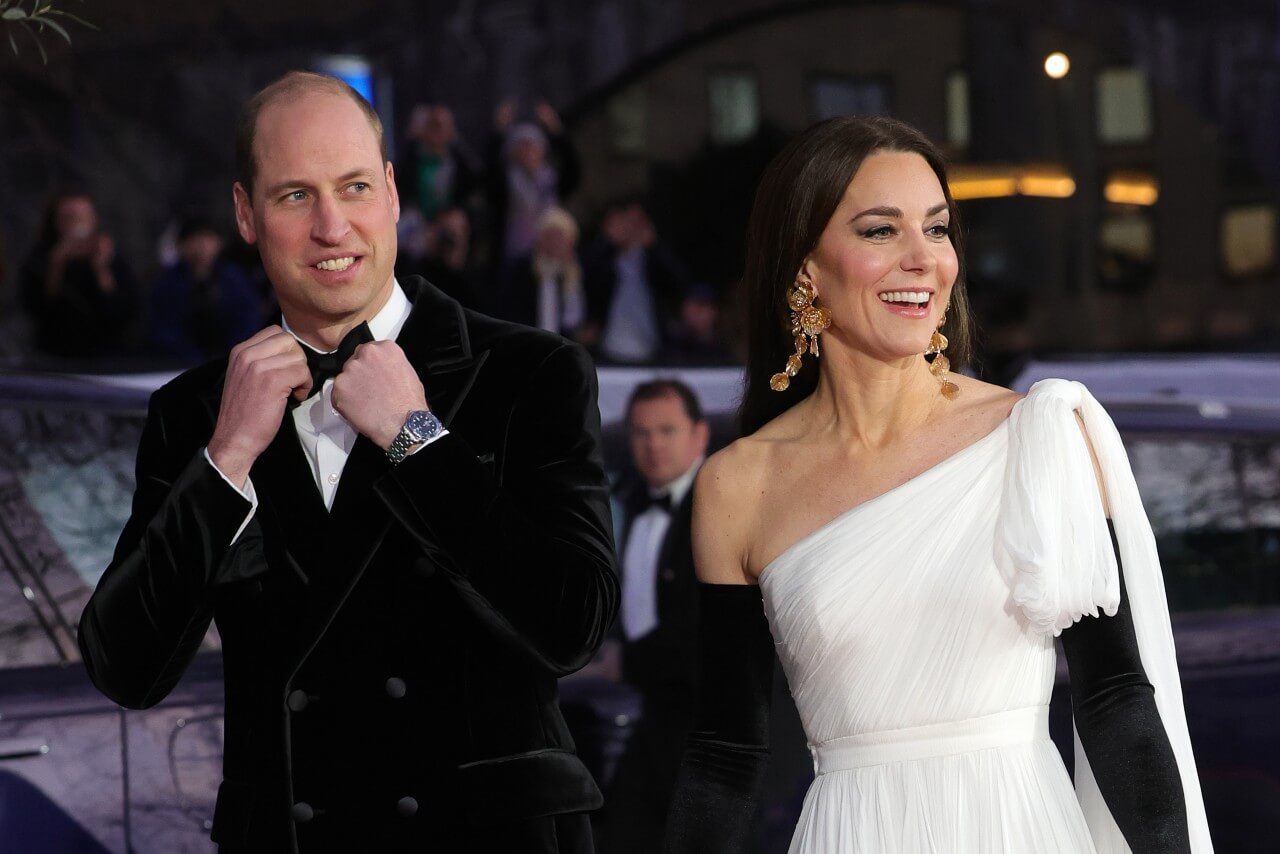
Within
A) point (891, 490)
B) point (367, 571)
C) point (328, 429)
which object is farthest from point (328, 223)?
point (891, 490)

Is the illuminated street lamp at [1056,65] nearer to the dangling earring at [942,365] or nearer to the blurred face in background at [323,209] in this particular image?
the dangling earring at [942,365]

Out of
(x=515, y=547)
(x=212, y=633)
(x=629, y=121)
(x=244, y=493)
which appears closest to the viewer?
(x=515, y=547)

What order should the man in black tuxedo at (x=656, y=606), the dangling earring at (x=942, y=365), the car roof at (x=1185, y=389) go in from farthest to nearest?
1. the car roof at (x=1185, y=389)
2. the man in black tuxedo at (x=656, y=606)
3. the dangling earring at (x=942, y=365)

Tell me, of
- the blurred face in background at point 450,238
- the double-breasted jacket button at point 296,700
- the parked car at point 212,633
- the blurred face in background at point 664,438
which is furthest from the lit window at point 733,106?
the double-breasted jacket button at point 296,700

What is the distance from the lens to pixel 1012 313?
24.9 ft

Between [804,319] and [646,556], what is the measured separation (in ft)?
7.85

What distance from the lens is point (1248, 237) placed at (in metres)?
7.74

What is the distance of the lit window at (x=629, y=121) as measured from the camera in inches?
356

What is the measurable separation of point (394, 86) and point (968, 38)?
2.87 metres

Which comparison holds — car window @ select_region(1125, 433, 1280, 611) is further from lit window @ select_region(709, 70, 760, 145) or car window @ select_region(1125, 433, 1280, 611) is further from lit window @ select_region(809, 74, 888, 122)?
lit window @ select_region(709, 70, 760, 145)

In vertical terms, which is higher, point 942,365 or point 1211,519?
point 942,365

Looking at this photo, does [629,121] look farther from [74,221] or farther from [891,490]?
[891,490]

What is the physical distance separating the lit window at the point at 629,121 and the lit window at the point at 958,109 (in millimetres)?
1658

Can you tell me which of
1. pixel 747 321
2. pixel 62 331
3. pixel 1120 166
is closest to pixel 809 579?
pixel 747 321
